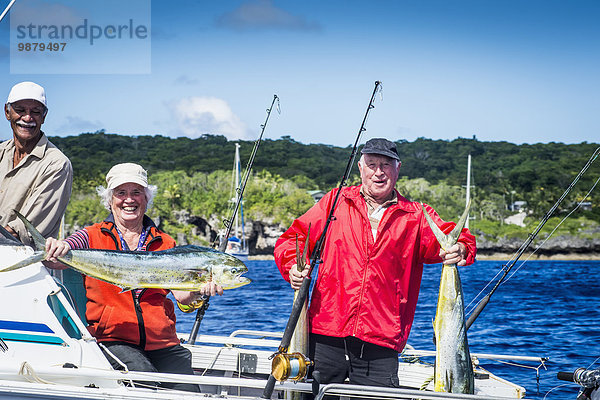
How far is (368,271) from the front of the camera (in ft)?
12.4

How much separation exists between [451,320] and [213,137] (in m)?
101

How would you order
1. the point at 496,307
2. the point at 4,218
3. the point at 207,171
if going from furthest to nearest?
the point at 207,171
the point at 496,307
the point at 4,218

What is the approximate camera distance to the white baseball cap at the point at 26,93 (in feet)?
13.3

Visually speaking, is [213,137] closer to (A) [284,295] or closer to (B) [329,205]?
(A) [284,295]

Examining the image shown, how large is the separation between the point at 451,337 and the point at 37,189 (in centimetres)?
255

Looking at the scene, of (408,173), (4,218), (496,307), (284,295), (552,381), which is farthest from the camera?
(408,173)

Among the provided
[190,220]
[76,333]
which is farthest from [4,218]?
[190,220]

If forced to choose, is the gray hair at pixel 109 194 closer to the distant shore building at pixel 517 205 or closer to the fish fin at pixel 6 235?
the fish fin at pixel 6 235

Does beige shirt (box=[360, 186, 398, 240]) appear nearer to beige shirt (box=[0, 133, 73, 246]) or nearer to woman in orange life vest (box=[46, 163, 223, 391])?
woman in orange life vest (box=[46, 163, 223, 391])

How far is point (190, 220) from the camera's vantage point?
244 ft

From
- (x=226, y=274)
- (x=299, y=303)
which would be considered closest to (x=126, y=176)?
(x=226, y=274)

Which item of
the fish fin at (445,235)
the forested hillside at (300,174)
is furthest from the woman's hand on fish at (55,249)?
the forested hillside at (300,174)

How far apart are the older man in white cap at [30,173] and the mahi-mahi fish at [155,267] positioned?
0.51 meters

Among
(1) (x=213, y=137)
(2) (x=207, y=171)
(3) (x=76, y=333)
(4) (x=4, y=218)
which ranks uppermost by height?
(1) (x=213, y=137)
